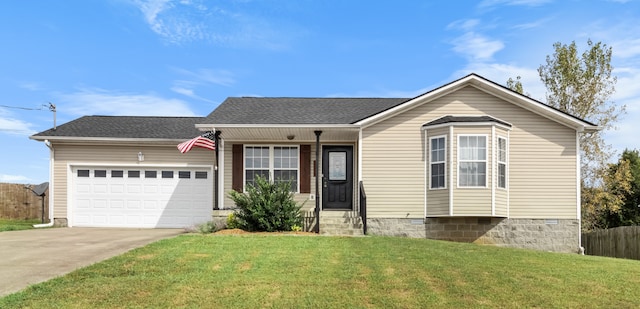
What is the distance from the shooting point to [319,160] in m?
17.5

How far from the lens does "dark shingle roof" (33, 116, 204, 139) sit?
18375 mm

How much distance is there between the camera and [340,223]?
15461 mm

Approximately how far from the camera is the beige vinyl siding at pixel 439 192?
1522 centimetres

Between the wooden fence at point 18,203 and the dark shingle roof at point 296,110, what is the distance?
1190cm

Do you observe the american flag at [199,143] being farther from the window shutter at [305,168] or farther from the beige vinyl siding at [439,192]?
the beige vinyl siding at [439,192]

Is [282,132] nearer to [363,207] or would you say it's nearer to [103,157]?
[363,207]

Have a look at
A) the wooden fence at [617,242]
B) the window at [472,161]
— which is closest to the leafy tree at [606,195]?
the wooden fence at [617,242]

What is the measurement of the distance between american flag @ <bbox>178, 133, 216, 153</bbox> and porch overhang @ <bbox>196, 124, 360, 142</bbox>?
37 centimetres

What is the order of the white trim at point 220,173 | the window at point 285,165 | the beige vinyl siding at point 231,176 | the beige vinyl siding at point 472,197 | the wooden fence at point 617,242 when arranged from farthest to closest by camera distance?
the window at point 285,165, the beige vinyl siding at point 231,176, the white trim at point 220,173, the wooden fence at point 617,242, the beige vinyl siding at point 472,197

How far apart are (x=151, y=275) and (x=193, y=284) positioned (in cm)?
95

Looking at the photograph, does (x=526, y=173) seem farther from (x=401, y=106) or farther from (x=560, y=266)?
(x=560, y=266)

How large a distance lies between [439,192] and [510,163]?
230cm

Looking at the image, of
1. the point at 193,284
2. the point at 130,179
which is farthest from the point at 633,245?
the point at 130,179

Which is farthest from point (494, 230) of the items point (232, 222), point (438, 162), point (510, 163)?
point (232, 222)
